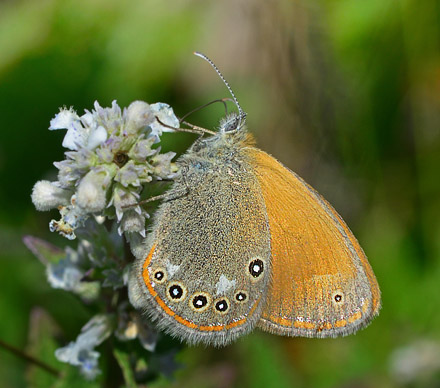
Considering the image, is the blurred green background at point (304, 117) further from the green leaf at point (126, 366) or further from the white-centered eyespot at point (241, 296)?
the white-centered eyespot at point (241, 296)

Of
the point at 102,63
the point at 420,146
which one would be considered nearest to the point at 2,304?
the point at 102,63

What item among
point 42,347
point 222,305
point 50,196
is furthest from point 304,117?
point 42,347

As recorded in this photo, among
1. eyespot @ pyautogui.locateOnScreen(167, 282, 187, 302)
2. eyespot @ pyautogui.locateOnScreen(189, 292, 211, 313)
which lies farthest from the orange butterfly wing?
eyespot @ pyautogui.locateOnScreen(167, 282, 187, 302)

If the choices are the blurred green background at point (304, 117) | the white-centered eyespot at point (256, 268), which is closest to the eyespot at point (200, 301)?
the white-centered eyespot at point (256, 268)

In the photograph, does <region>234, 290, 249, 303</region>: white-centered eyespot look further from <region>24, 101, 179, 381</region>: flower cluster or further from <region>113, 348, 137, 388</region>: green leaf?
<region>113, 348, 137, 388</region>: green leaf

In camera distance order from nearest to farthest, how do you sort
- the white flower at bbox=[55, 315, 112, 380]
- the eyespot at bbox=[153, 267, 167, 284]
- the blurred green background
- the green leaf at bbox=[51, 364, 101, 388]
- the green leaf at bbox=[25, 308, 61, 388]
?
the eyespot at bbox=[153, 267, 167, 284], the white flower at bbox=[55, 315, 112, 380], the green leaf at bbox=[51, 364, 101, 388], the green leaf at bbox=[25, 308, 61, 388], the blurred green background

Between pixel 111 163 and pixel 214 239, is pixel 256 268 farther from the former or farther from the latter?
pixel 111 163
